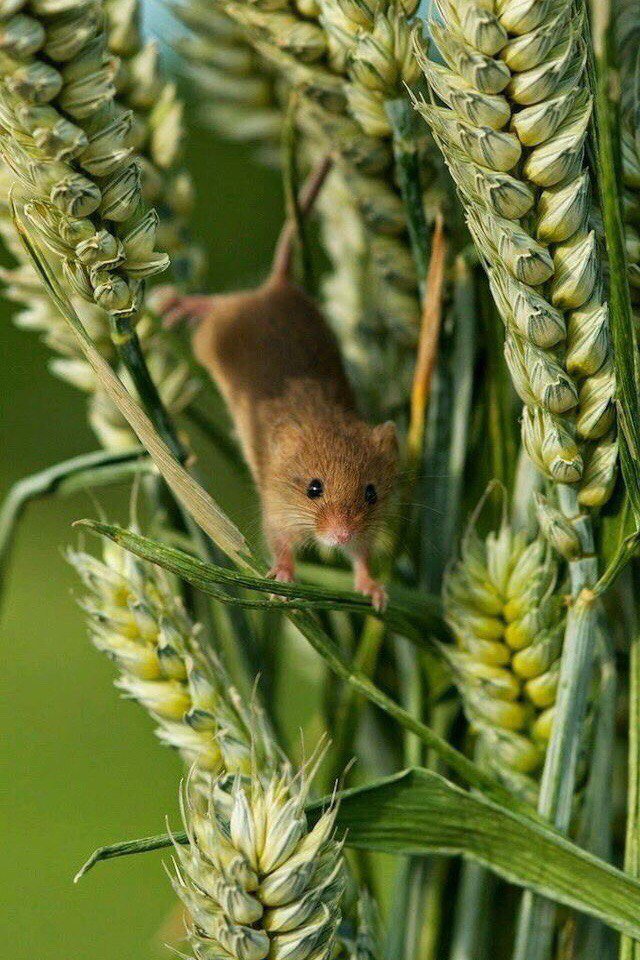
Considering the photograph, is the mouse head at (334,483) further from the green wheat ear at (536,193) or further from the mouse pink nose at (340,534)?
the green wheat ear at (536,193)

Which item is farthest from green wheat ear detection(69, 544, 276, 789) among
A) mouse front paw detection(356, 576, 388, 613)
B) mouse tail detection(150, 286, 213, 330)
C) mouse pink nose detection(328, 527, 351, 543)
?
mouse tail detection(150, 286, 213, 330)

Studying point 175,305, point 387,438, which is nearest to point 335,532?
point 387,438

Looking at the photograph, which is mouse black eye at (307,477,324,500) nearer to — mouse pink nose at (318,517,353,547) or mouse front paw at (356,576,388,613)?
mouse pink nose at (318,517,353,547)

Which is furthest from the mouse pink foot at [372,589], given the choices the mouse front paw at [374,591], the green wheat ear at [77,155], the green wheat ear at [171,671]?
the green wheat ear at [77,155]

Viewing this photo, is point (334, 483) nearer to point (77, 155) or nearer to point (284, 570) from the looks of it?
point (284, 570)

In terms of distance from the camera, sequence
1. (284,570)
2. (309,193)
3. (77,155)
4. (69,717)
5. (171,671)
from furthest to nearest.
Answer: (69,717)
(309,193)
(284,570)
(171,671)
(77,155)

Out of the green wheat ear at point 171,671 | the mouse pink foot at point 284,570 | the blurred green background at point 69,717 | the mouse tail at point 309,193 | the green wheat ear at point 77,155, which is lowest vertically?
the blurred green background at point 69,717

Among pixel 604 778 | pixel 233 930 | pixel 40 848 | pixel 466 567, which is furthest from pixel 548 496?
pixel 40 848
